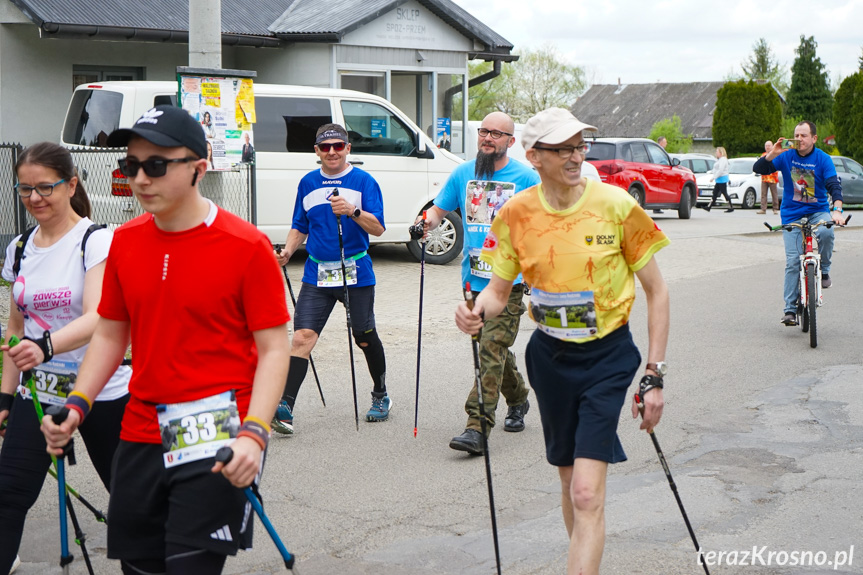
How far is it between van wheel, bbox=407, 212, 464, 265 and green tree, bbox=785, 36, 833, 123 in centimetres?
4964

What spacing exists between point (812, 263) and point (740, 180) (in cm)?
2313

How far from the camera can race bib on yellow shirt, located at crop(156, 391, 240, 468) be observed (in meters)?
3.01

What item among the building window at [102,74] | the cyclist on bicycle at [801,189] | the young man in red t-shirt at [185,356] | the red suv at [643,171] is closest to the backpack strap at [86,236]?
the young man in red t-shirt at [185,356]

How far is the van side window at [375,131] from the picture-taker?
14.5 meters

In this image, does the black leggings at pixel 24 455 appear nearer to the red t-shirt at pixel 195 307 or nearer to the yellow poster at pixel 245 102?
the red t-shirt at pixel 195 307

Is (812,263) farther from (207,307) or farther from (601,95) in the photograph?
(601,95)

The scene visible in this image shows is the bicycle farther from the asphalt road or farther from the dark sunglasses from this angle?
the dark sunglasses

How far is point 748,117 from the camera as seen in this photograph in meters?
49.7

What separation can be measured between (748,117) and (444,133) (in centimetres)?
3251

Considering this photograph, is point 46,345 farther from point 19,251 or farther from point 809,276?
point 809,276

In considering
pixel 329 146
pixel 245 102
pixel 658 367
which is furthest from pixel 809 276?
pixel 658 367

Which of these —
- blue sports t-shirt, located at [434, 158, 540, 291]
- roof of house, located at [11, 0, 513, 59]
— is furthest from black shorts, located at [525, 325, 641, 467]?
roof of house, located at [11, 0, 513, 59]

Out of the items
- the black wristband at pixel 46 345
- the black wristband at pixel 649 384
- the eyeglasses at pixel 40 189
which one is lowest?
the black wristband at pixel 649 384

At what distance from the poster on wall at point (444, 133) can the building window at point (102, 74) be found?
5.97 meters
